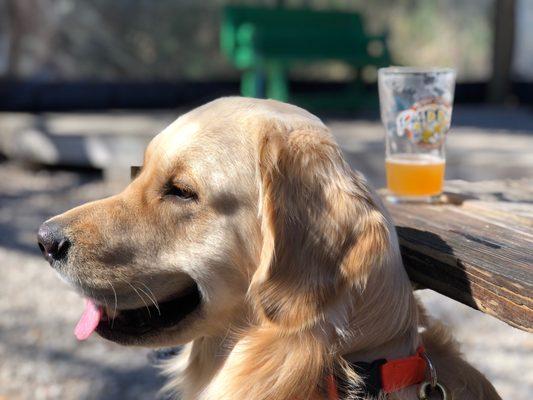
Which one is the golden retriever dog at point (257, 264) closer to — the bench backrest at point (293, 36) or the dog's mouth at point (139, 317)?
the dog's mouth at point (139, 317)

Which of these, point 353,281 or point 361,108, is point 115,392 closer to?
point 353,281

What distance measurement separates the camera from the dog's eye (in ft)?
5.85

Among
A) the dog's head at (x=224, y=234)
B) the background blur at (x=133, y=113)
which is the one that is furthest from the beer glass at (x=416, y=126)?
the background blur at (x=133, y=113)

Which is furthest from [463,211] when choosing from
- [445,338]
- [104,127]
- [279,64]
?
[279,64]

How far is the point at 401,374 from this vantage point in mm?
1682

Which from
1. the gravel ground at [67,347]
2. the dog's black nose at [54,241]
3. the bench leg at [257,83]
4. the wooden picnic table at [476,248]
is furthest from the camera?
the bench leg at [257,83]

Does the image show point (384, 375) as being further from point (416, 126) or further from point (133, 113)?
point (133, 113)

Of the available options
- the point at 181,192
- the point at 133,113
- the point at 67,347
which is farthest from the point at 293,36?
the point at 181,192

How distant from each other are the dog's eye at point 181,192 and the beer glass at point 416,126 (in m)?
0.81

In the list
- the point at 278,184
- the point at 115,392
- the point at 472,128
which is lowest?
the point at 115,392

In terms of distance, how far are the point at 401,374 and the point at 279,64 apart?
275 inches

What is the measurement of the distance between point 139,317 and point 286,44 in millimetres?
7234

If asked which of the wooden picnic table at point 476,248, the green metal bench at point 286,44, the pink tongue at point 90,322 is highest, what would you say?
the green metal bench at point 286,44

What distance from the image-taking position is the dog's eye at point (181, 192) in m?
1.78
